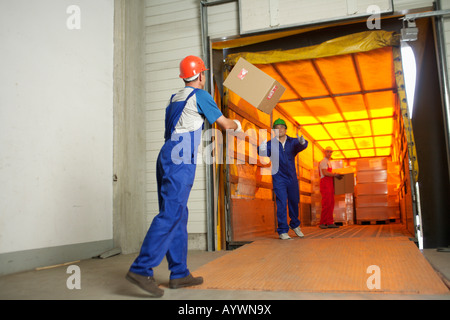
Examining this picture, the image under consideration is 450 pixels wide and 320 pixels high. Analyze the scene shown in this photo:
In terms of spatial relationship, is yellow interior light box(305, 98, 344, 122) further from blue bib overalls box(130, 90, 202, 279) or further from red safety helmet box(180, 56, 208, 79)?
blue bib overalls box(130, 90, 202, 279)

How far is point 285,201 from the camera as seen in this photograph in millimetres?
6562

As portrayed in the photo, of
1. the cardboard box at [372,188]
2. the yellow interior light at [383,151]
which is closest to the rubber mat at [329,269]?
the cardboard box at [372,188]

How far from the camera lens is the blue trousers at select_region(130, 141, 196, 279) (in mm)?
2828

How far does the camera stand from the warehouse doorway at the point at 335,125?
5906mm

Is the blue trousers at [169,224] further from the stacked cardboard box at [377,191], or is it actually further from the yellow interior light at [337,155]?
the yellow interior light at [337,155]

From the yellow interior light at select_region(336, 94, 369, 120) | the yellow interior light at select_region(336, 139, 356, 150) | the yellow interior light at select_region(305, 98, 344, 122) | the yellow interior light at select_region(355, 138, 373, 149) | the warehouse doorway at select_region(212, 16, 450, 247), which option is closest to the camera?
the warehouse doorway at select_region(212, 16, 450, 247)

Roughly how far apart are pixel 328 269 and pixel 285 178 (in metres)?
3.09

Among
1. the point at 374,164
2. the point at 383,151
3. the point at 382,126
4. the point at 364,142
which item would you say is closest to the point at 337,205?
the point at 374,164

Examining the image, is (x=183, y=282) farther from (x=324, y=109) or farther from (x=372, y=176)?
(x=372, y=176)

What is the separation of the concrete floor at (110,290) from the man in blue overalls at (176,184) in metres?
0.19

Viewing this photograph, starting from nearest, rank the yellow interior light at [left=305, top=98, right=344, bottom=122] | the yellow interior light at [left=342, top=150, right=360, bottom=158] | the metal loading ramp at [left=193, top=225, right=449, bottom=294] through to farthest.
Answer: the metal loading ramp at [left=193, top=225, right=449, bottom=294], the yellow interior light at [left=305, top=98, right=344, bottom=122], the yellow interior light at [left=342, top=150, right=360, bottom=158]

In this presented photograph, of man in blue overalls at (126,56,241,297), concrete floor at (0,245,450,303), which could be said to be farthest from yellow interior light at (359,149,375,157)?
man in blue overalls at (126,56,241,297)

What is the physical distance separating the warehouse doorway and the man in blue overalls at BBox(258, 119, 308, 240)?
67 centimetres

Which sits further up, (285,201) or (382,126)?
(382,126)
